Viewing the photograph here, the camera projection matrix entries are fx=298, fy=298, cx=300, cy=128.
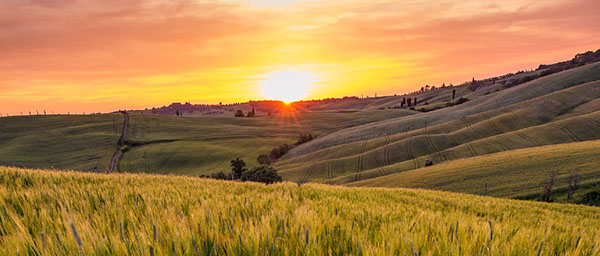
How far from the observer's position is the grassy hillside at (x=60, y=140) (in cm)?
8812

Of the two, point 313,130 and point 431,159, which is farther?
point 313,130

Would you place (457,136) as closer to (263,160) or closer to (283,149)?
(283,149)

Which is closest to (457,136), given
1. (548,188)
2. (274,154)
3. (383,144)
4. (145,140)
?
(383,144)

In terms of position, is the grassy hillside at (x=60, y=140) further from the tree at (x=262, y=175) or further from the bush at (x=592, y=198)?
the bush at (x=592, y=198)

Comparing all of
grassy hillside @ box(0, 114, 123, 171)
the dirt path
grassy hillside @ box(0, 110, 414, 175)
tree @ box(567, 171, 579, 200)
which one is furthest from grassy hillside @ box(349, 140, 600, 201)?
grassy hillside @ box(0, 114, 123, 171)

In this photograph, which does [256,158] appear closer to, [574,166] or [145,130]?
[145,130]

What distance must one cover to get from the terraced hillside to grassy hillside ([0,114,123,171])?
60.6m

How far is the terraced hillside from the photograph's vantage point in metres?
66.1

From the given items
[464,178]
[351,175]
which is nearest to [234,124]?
[351,175]

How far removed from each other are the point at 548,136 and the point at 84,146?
438 feet

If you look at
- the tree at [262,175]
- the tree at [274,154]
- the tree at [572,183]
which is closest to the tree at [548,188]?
the tree at [572,183]

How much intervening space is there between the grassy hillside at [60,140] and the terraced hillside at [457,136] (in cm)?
6056

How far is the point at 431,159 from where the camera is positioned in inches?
2635

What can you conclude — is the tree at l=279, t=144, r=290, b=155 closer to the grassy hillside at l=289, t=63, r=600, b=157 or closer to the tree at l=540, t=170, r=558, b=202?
the grassy hillside at l=289, t=63, r=600, b=157
